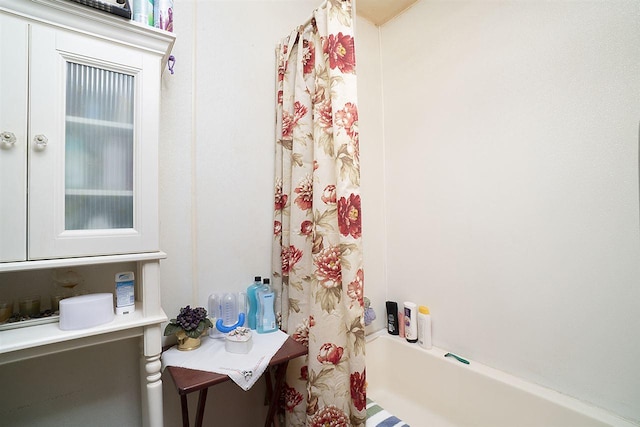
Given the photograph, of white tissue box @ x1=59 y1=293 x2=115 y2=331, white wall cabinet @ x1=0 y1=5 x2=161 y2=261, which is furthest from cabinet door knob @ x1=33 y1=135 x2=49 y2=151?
white tissue box @ x1=59 y1=293 x2=115 y2=331

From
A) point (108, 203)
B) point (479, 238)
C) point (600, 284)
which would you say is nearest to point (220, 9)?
point (108, 203)

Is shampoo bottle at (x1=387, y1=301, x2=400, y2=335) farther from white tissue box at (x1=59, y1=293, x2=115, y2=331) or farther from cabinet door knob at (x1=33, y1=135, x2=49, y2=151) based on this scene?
cabinet door knob at (x1=33, y1=135, x2=49, y2=151)

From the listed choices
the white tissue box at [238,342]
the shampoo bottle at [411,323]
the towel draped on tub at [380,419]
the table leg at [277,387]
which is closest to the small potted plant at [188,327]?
the white tissue box at [238,342]

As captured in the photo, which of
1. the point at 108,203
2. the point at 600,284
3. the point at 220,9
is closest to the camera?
the point at 108,203

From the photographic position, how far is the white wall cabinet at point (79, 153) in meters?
0.67

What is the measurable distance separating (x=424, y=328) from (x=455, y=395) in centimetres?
33

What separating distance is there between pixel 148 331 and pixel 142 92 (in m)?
0.75

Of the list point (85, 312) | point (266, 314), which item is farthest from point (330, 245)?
point (85, 312)

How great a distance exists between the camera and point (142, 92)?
821 mm

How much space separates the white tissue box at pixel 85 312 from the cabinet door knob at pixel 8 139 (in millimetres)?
433

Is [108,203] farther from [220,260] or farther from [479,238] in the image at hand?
[479,238]

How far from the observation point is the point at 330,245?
1.01 meters

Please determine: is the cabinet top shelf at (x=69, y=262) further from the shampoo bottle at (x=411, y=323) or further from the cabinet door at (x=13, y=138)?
the shampoo bottle at (x=411, y=323)

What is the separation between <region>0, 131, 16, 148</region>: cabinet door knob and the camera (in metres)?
0.65
